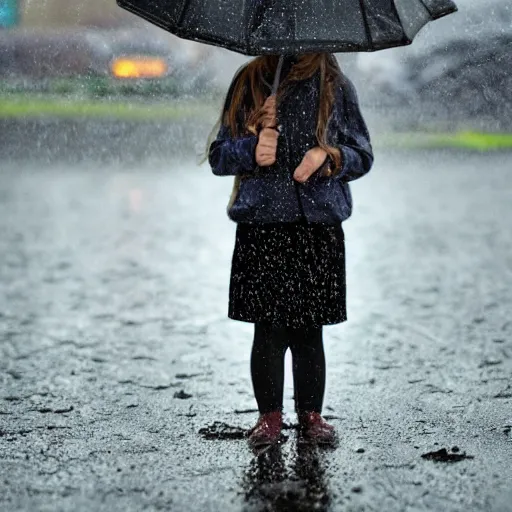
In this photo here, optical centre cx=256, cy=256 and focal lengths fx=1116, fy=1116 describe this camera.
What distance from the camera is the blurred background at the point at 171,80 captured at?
11.2 m

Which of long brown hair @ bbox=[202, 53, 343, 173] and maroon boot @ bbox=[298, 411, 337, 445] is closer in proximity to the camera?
long brown hair @ bbox=[202, 53, 343, 173]

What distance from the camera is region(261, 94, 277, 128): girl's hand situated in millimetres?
3814

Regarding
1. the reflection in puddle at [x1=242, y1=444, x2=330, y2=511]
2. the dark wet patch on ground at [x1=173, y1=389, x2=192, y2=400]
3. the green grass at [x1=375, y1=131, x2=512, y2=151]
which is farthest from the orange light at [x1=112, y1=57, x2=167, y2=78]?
the reflection in puddle at [x1=242, y1=444, x2=330, y2=511]

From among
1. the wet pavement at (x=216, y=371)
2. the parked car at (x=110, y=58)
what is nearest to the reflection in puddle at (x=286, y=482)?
the wet pavement at (x=216, y=371)

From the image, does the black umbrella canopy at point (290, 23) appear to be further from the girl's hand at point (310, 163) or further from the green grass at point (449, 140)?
the green grass at point (449, 140)

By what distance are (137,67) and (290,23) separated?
11.9 m

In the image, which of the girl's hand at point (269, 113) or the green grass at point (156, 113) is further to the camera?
the green grass at point (156, 113)

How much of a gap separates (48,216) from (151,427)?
572cm

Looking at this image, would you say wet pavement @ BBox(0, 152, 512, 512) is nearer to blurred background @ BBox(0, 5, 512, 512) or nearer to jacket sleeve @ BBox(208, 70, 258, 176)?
blurred background @ BBox(0, 5, 512, 512)

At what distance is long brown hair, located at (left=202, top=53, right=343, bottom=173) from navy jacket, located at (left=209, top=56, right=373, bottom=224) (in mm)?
24

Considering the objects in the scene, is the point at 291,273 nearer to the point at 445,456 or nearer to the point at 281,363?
the point at 281,363

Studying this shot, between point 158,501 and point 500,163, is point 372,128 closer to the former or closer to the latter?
point 500,163

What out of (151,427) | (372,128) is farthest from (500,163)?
(151,427)

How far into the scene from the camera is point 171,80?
16.9m
